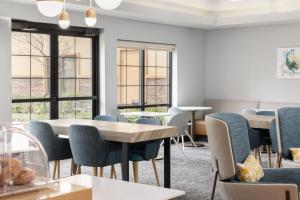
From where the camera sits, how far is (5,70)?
6.82 m

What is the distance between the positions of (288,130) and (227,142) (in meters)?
1.51

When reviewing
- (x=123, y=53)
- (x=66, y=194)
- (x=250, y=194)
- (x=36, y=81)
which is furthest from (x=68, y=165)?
(x=66, y=194)

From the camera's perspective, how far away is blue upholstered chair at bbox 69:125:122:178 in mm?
4594

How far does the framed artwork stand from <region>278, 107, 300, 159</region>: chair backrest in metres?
4.49

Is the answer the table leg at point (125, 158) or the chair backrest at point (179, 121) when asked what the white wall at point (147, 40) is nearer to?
the chair backrest at point (179, 121)

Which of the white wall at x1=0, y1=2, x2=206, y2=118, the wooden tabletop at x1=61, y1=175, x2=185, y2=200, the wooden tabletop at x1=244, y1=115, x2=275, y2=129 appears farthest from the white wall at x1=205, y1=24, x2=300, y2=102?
the wooden tabletop at x1=61, y1=175, x2=185, y2=200

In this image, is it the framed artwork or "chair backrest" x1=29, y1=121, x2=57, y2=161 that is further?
the framed artwork

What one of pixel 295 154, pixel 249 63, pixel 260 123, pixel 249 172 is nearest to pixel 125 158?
pixel 249 172

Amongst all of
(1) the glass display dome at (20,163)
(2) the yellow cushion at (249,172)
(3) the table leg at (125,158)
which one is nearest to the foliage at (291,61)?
(3) the table leg at (125,158)

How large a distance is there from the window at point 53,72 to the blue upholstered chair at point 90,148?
2.82 metres

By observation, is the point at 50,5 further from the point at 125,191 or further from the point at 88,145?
the point at 125,191

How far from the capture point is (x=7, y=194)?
1481 millimetres

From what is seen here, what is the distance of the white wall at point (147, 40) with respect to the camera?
23.7 feet

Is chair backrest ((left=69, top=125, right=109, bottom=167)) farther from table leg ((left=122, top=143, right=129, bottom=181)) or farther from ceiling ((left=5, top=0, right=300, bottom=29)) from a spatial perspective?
ceiling ((left=5, top=0, right=300, bottom=29))
